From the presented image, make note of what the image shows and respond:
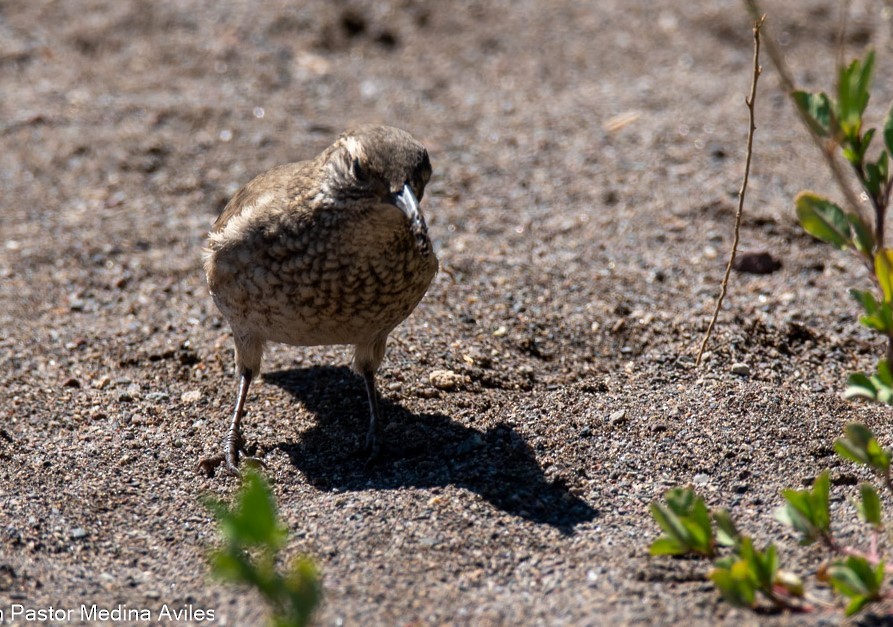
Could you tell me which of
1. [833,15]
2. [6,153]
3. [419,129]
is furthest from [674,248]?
[6,153]

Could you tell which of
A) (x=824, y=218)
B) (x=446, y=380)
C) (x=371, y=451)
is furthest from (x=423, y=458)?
(x=824, y=218)

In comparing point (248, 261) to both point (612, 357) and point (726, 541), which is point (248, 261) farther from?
point (726, 541)

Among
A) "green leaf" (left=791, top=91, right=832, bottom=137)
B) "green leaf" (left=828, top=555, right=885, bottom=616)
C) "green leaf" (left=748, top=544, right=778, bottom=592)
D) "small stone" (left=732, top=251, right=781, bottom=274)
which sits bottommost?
"small stone" (left=732, top=251, right=781, bottom=274)

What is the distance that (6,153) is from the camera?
22.9 ft

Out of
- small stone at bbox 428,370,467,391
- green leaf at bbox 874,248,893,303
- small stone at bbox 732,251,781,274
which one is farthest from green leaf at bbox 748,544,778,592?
small stone at bbox 732,251,781,274

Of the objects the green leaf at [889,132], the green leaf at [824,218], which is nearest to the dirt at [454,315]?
the green leaf at [824,218]

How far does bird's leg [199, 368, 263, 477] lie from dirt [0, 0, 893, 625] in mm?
73

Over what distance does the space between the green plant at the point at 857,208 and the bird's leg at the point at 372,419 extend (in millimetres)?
1874

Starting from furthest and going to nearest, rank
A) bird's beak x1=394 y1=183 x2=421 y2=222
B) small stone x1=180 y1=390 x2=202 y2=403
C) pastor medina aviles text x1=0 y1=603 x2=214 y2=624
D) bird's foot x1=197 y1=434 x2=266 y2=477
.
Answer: small stone x1=180 y1=390 x2=202 y2=403
bird's foot x1=197 y1=434 x2=266 y2=477
bird's beak x1=394 y1=183 x2=421 y2=222
pastor medina aviles text x1=0 y1=603 x2=214 y2=624

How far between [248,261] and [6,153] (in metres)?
3.58

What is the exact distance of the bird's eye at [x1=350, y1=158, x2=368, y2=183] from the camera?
3906 millimetres

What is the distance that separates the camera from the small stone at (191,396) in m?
4.75

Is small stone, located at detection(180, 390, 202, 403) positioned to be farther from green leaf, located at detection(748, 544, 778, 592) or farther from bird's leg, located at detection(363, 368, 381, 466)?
green leaf, located at detection(748, 544, 778, 592)

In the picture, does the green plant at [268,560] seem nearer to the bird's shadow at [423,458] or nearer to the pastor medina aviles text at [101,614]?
the pastor medina aviles text at [101,614]
